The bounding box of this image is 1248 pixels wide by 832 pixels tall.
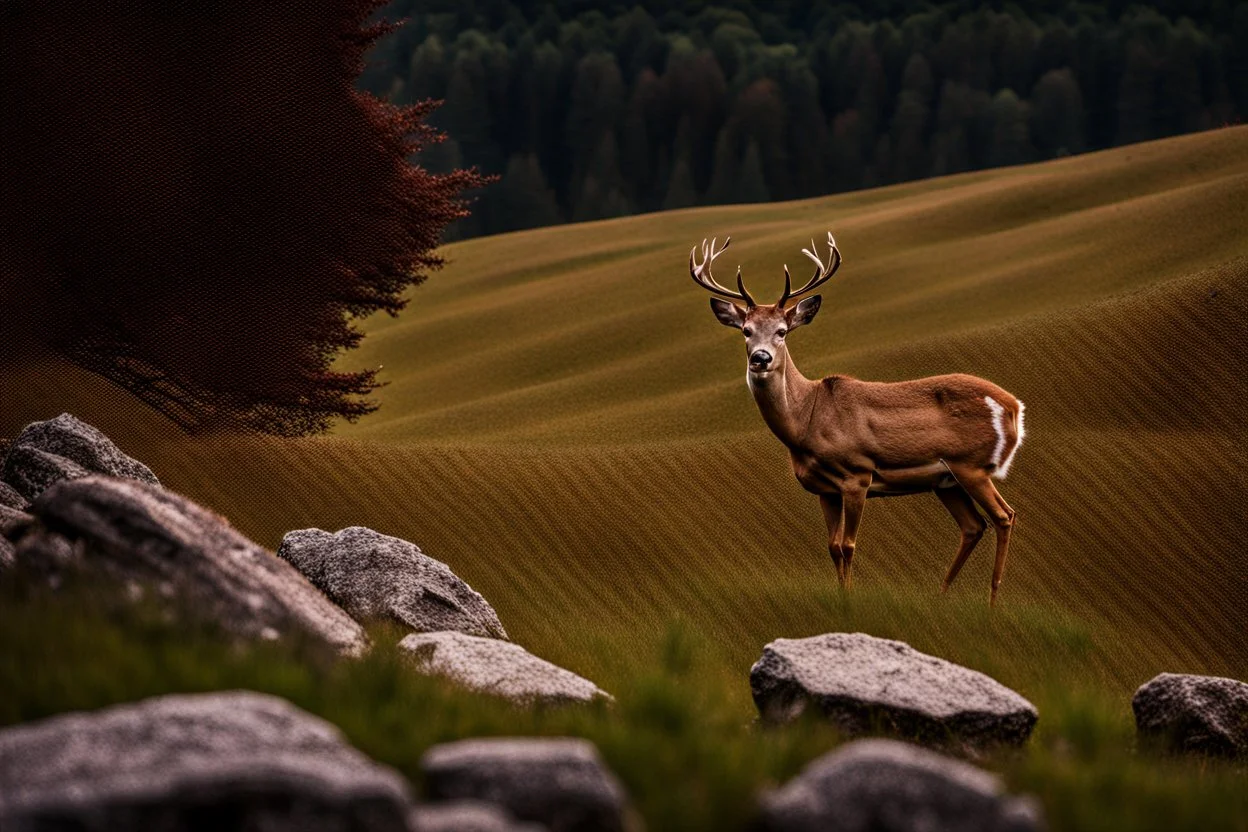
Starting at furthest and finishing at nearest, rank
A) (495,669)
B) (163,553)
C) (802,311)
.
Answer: (802,311)
(495,669)
(163,553)

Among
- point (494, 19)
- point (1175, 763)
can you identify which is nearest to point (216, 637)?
point (1175, 763)

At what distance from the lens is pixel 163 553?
25.0 ft

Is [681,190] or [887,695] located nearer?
[887,695]

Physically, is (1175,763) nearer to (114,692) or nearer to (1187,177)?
(114,692)

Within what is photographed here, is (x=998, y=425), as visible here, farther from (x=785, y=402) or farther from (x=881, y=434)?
(x=785, y=402)

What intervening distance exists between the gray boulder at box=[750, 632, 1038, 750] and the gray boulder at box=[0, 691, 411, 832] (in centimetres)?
429

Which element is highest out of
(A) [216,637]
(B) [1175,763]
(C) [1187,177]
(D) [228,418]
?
(A) [216,637]

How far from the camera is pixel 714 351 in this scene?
94.9ft

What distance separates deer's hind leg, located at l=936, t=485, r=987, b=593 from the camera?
1334cm

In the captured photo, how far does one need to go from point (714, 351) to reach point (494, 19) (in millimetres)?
101799

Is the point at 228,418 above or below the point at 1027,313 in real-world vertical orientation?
above

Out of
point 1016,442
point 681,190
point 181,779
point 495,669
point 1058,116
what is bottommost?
point 681,190

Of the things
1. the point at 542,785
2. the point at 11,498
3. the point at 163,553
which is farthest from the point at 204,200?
the point at 542,785

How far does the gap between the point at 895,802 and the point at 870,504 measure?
43.6 ft
